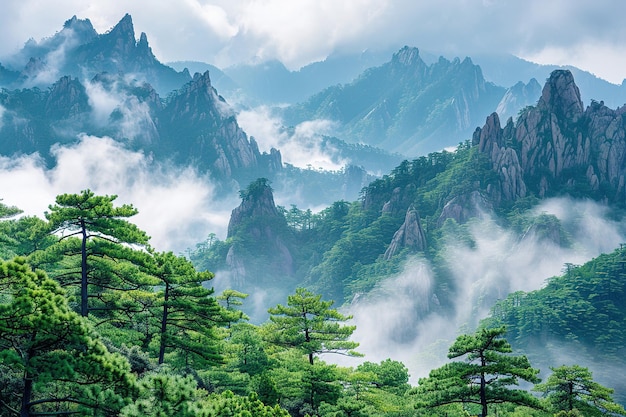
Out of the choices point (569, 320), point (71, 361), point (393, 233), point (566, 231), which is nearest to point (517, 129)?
point (566, 231)

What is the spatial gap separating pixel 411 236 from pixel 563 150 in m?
35.6

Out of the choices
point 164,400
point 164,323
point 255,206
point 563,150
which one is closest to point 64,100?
point 255,206

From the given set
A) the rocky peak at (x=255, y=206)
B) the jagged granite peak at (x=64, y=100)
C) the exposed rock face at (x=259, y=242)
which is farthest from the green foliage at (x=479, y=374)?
the jagged granite peak at (x=64, y=100)

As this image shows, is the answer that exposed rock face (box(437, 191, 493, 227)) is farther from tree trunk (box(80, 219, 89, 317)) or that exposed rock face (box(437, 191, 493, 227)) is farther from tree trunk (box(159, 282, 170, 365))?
tree trunk (box(80, 219, 89, 317))

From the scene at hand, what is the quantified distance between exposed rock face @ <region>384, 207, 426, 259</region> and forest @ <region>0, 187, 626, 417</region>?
227 ft

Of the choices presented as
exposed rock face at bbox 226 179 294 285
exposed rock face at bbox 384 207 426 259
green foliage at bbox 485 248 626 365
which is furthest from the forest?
exposed rock face at bbox 226 179 294 285

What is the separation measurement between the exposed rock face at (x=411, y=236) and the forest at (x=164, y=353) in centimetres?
6921

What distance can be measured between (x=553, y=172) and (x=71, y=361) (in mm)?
107969

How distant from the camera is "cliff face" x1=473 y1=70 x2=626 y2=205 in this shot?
102m

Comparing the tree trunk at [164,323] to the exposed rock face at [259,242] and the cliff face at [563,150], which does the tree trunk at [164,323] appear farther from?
the exposed rock face at [259,242]

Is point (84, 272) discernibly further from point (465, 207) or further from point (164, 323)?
point (465, 207)

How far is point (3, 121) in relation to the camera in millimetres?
192625

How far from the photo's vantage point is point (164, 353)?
77.2 feet

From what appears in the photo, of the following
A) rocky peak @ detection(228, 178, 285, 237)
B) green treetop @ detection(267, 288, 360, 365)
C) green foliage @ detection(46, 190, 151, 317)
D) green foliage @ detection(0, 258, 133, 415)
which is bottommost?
green foliage @ detection(0, 258, 133, 415)
